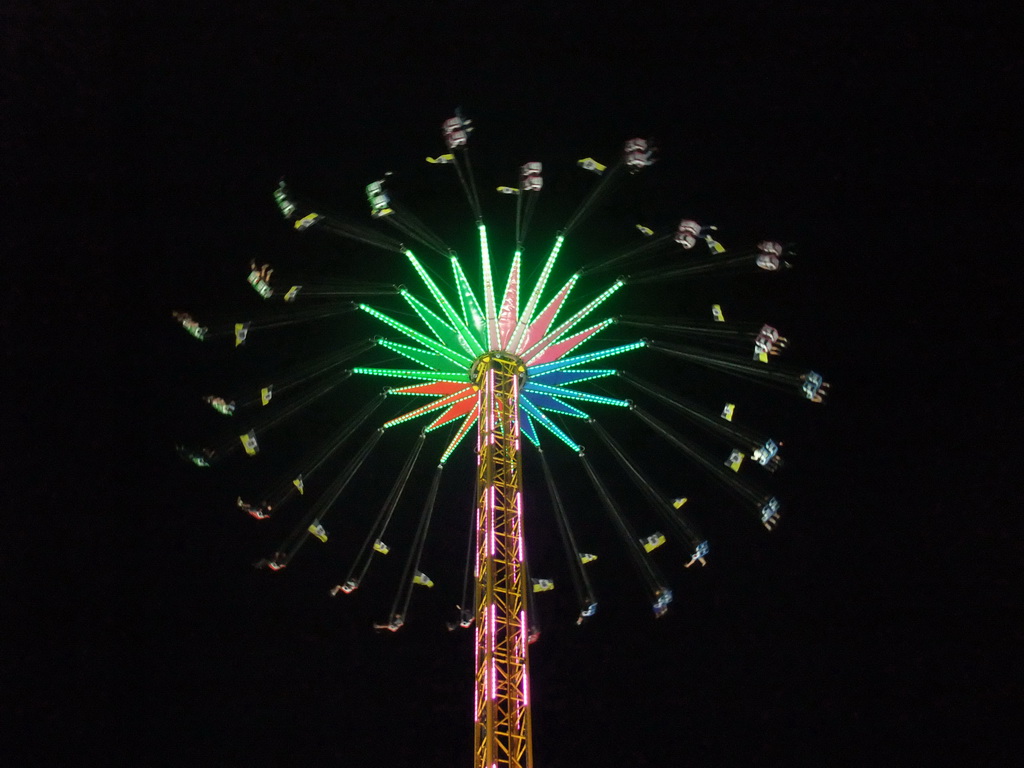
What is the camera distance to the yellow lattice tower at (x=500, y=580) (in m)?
24.0

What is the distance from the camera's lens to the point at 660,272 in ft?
95.5

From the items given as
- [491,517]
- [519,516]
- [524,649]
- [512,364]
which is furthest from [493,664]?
[512,364]

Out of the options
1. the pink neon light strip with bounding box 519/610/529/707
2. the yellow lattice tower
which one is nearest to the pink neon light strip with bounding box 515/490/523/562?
the yellow lattice tower

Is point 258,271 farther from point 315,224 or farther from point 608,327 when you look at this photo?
point 608,327

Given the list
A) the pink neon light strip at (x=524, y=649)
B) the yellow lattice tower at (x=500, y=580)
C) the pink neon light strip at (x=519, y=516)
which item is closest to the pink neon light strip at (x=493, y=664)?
the yellow lattice tower at (x=500, y=580)

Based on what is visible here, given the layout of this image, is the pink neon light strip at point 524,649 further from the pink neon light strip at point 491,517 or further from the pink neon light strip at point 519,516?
the pink neon light strip at point 491,517

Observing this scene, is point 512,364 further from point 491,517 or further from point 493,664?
point 493,664

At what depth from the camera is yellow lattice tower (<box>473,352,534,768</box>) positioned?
24.0 m

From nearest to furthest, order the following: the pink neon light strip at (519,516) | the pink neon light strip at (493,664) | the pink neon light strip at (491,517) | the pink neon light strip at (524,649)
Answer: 1. the pink neon light strip at (493,664)
2. the pink neon light strip at (524,649)
3. the pink neon light strip at (491,517)
4. the pink neon light strip at (519,516)

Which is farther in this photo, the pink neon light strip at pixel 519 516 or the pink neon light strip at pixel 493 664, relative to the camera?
the pink neon light strip at pixel 519 516

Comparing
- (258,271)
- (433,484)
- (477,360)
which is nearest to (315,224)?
(258,271)

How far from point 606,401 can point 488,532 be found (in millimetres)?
5393

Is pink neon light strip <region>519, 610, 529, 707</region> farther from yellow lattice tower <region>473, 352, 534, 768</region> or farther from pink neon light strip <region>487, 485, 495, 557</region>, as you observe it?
pink neon light strip <region>487, 485, 495, 557</region>

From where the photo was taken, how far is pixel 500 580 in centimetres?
2620
